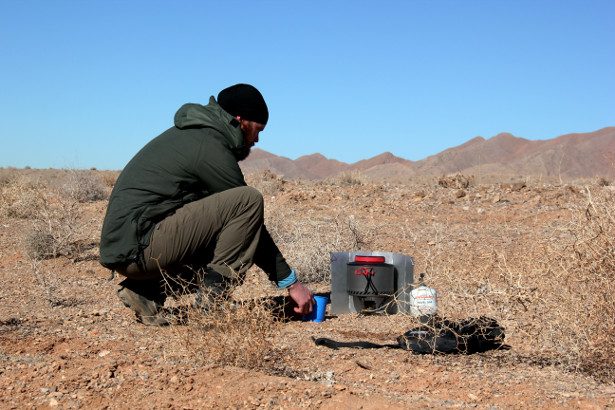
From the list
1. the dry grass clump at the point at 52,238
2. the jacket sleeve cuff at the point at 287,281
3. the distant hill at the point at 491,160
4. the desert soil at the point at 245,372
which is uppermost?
the distant hill at the point at 491,160

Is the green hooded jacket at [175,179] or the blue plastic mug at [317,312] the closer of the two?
the green hooded jacket at [175,179]

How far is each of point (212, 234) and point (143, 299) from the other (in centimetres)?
68

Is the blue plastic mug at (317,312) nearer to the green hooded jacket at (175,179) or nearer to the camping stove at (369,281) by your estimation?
the camping stove at (369,281)

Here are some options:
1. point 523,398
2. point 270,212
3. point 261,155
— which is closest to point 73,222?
point 270,212

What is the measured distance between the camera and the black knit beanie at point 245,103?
360 cm

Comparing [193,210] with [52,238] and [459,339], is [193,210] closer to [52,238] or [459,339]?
[459,339]

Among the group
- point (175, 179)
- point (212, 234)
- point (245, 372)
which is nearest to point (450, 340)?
point (245, 372)

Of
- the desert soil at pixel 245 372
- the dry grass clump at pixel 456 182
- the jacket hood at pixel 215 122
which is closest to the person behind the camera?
the desert soil at pixel 245 372

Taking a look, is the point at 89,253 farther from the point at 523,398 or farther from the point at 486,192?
the point at 486,192

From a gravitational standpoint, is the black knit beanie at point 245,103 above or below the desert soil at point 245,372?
above

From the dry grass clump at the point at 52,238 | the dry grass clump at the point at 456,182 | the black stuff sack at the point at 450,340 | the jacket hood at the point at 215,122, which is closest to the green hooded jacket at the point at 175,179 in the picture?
the jacket hood at the point at 215,122

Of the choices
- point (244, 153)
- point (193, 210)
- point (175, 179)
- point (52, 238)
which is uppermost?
point (244, 153)

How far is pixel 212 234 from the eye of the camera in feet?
11.3

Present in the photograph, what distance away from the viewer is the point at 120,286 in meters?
3.78
